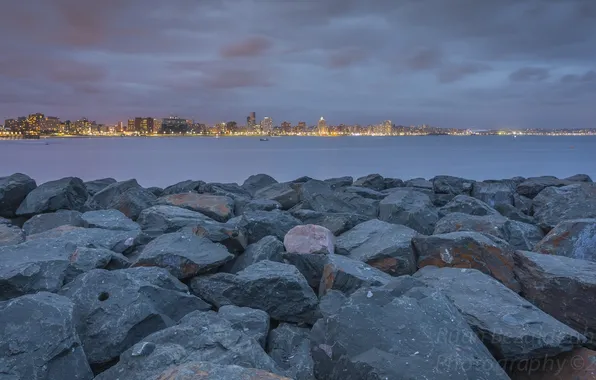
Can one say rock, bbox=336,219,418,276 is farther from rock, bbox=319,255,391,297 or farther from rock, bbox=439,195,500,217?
rock, bbox=439,195,500,217

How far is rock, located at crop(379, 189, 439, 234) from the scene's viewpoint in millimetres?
6355

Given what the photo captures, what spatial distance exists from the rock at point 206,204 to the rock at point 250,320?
123 inches

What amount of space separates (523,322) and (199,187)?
791 cm

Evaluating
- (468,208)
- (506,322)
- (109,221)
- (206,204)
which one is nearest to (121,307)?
(506,322)

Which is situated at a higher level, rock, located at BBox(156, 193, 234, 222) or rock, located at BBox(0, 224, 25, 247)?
rock, located at BBox(156, 193, 234, 222)

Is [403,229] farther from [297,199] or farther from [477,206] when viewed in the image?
[297,199]

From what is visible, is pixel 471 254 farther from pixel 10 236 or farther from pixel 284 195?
pixel 10 236

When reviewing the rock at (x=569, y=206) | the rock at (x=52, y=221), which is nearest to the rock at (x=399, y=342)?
the rock at (x=52, y=221)

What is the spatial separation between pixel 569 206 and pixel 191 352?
619cm

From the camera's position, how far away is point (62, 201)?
678 centimetres

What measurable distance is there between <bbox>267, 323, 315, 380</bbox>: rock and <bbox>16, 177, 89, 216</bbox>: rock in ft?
15.7

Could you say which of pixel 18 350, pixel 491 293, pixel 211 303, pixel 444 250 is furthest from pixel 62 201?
pixel 491 293

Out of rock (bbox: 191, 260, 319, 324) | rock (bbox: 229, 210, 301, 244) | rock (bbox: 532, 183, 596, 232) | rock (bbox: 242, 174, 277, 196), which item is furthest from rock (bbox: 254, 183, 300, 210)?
rock (bbox: 191, 260, 319, 324)

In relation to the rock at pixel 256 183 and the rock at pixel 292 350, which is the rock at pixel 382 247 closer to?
the rock at pixel 292 350
